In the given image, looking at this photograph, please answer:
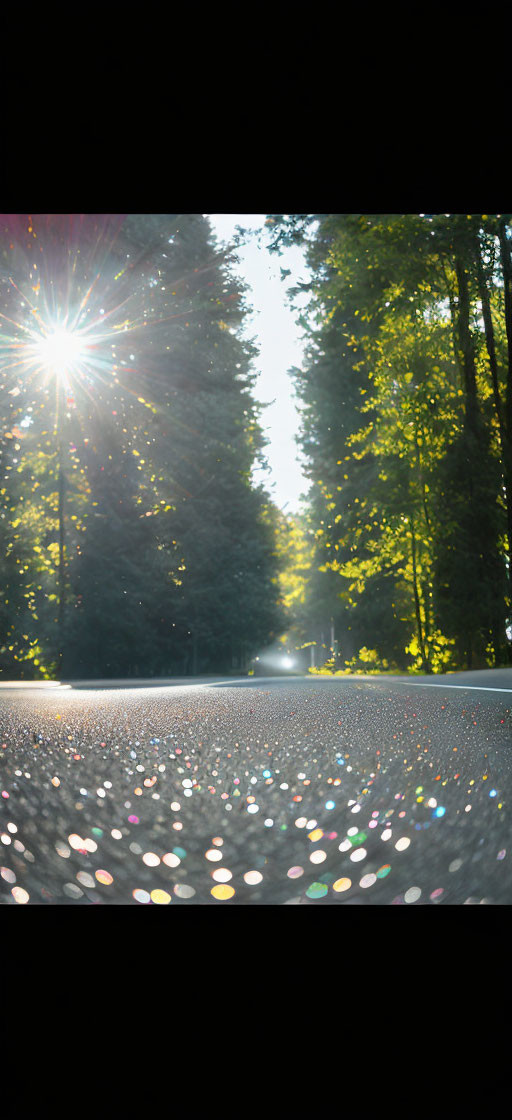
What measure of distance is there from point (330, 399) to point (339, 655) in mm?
903

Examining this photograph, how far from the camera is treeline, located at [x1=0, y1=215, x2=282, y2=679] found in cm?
252

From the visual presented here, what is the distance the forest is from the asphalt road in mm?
314

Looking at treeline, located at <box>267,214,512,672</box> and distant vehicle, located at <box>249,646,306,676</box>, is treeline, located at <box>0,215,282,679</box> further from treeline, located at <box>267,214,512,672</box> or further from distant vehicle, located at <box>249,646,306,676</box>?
treeline, located at <box>267,214,512,672</box>

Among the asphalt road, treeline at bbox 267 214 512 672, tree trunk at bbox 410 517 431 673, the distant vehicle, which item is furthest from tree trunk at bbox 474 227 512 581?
the distant vehicle

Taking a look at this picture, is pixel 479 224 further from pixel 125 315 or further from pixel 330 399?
pixel 125 315

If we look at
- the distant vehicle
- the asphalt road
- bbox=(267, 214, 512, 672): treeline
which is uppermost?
bbox=(267, 214, 512, 672): treeline

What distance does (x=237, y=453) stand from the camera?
279 cm

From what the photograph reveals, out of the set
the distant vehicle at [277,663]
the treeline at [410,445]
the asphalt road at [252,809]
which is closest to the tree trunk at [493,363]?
the treeline at [410,445]

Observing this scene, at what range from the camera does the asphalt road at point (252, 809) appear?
1.93 meters

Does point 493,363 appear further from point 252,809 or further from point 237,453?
point 252,809

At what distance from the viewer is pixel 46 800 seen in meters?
2.06

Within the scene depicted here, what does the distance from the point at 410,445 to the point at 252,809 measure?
4.52 feet

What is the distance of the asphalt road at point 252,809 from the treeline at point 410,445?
33 centimetres
